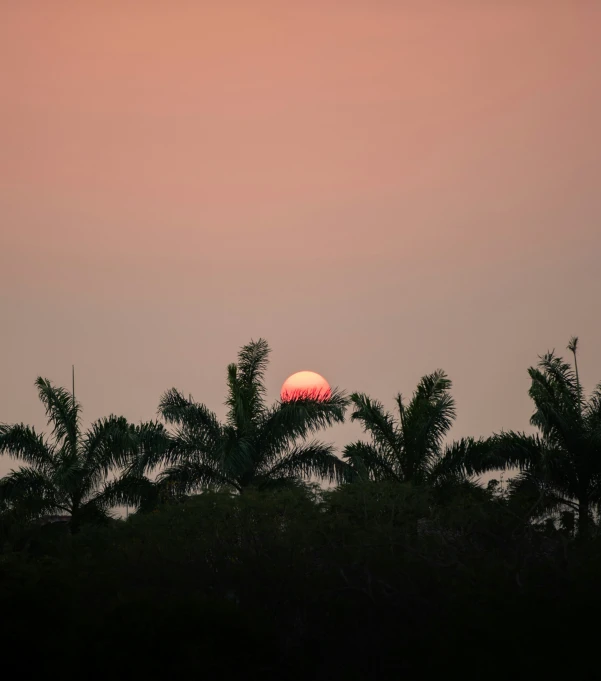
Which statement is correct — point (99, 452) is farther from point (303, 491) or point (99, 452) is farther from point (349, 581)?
point (349, 581)

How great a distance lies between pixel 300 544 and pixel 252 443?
7161 mm

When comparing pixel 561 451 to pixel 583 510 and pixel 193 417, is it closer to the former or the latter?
pixel 583 510

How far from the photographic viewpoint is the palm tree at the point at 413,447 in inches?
1042

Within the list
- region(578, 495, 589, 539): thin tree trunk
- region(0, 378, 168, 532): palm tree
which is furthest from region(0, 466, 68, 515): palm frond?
region(578, 495, 589, 539): thin tree trunk

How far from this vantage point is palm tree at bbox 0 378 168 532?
2542 centimetres

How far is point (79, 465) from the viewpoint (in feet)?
83.5

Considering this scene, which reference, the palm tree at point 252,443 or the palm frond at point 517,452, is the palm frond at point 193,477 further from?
the palm frond at point 517,452

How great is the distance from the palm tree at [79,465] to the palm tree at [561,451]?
9.21 metres

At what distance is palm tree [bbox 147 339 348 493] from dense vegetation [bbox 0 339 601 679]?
2.1 inches

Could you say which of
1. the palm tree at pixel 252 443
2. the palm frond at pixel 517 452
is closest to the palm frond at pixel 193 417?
the palm tree at pixel 252 443

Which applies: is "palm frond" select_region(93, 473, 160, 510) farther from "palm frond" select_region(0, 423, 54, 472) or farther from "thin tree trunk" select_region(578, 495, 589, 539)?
"thin tree trunk" select_region(578, 495, 589, 539)

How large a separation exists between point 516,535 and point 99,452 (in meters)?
12.0

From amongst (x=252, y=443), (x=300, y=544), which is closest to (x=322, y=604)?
(x=300, y=544)

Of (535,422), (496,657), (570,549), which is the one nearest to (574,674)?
(496,657)
